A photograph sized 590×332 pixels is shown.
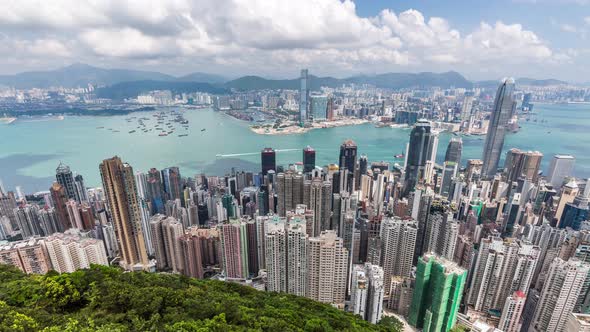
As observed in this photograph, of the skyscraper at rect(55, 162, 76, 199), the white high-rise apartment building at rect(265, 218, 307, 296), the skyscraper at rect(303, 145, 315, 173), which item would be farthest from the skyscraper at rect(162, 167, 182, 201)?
the white high-rise apartment building at rect(265, 218, 307, 296)

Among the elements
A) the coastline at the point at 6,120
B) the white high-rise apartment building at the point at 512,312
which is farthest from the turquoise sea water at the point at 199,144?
the white high-rise apartment building at the point at 512,312

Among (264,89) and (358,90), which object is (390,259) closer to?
(264,89)

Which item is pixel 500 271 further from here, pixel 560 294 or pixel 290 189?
pixel 290 189

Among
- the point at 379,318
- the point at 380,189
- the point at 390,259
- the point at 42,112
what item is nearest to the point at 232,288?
the point at 379,318

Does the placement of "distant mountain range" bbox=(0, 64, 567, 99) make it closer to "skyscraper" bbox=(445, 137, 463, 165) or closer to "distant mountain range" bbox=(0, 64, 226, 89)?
"distant mountain range" bbox=(0, 64, 226, 89)

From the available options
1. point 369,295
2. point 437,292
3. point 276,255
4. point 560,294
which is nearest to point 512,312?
point 560,294
